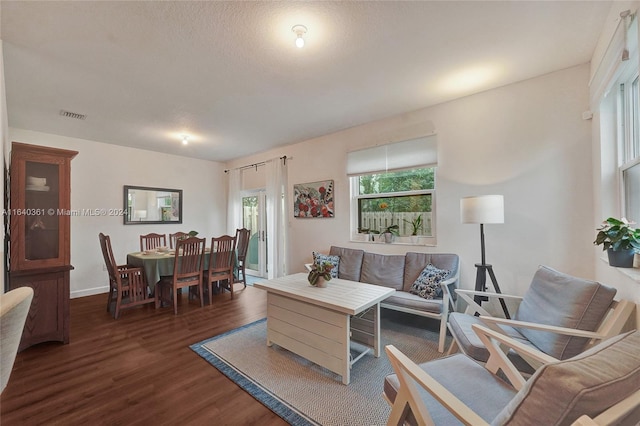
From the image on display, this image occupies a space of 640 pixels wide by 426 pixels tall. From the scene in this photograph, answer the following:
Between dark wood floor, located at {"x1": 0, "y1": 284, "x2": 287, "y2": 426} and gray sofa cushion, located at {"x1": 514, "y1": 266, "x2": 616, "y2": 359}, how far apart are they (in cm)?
175

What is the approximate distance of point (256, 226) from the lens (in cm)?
602

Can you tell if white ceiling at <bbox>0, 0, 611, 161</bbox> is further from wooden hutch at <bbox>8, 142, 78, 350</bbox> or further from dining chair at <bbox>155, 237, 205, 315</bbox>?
dining chair at <bbox>155, 237, 205, 315</bbox>

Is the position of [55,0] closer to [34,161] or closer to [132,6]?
[132,6]

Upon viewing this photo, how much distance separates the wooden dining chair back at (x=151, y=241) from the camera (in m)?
4.84

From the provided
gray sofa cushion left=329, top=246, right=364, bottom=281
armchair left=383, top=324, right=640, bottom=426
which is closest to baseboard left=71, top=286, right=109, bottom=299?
gray sofa cushion left=329, top=246, right=364, bottom=281

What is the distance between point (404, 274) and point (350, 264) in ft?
2.42

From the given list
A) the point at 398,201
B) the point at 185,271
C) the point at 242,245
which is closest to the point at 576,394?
the point at 398,201

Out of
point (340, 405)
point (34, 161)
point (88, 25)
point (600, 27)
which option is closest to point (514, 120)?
point (600, 27)

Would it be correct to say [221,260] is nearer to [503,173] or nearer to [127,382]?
[127,382]

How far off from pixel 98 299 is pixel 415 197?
Result: 499 centimetres

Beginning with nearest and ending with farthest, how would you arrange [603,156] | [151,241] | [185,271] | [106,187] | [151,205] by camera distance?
[603,156] → [185,271] → [106,187] → [151,241] → [151,205]

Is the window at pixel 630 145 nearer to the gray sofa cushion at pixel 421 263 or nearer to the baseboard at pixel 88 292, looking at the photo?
the gray sofa cushion at pixel 421 263

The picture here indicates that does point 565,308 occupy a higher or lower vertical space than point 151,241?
lower

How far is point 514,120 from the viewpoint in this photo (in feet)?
9.30
